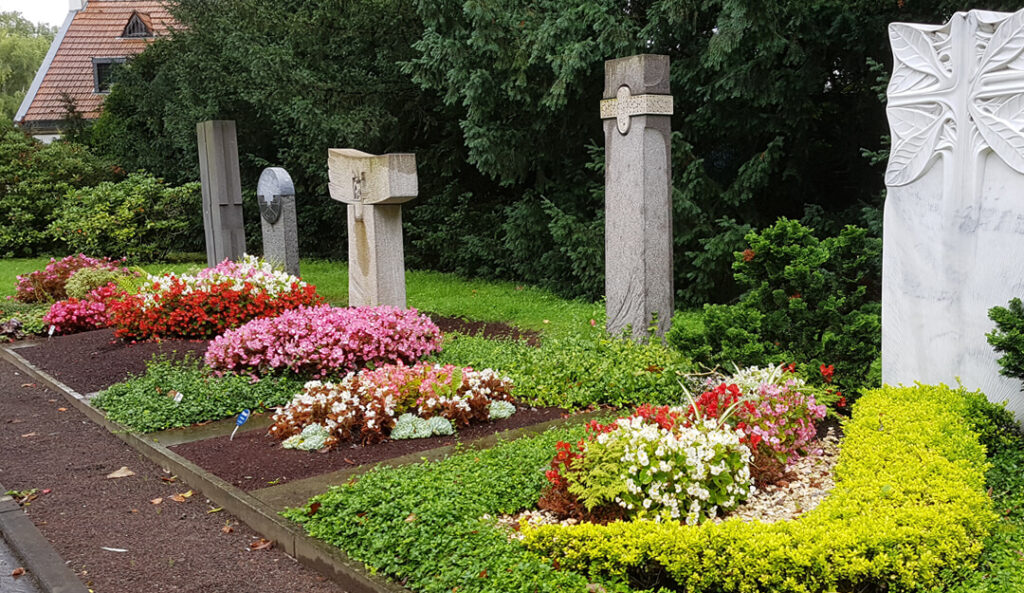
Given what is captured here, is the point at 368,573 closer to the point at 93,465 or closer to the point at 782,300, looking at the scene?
the point at 93,465

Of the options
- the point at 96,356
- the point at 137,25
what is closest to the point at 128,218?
the point at 96,356

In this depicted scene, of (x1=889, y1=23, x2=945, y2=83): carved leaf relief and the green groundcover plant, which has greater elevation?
(x1=889, y1=23, x2=945, y2=83): carved leaf relief

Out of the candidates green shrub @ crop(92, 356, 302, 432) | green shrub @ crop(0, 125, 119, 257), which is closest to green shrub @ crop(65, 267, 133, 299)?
green shrub @ crop(92, 356, 302, 432)

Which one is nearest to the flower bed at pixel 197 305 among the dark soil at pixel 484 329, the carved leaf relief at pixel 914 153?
→ the dark soil at pixel 484 329

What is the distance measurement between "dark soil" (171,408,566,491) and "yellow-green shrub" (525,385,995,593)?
6.62ft

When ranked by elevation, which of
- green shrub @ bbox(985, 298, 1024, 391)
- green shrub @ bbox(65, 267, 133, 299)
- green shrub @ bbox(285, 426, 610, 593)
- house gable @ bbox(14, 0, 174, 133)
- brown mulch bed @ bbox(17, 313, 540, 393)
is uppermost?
house gable @ bbox(14, 0, 174, 133)

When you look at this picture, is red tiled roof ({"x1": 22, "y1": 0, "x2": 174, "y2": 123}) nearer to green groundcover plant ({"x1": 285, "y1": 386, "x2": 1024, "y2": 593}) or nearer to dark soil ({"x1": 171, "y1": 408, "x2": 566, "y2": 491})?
dark soil ({"x1": 171, "y1": 408, "x2": 566, "y2": 491})

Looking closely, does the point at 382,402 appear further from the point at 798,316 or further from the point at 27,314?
the point at 27,314

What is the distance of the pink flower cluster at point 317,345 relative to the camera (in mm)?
7422

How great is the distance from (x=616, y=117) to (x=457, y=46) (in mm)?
6132

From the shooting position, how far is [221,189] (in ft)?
40.0

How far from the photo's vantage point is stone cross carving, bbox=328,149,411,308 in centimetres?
843

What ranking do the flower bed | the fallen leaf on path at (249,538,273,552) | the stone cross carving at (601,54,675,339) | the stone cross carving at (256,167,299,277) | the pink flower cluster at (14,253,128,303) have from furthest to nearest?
1. the pink flower cluster at (14,253,128,303)
2. the stone cross carving at (256,167,299,277)
3. the flower bed
4. the stone cross carving at (601,54,675,339)
5. the fallen leaf on path at (249,538,273,552)

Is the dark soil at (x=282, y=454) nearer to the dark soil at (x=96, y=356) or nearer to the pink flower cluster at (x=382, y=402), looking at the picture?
the pink flower cluster at (x=382, y=402)
